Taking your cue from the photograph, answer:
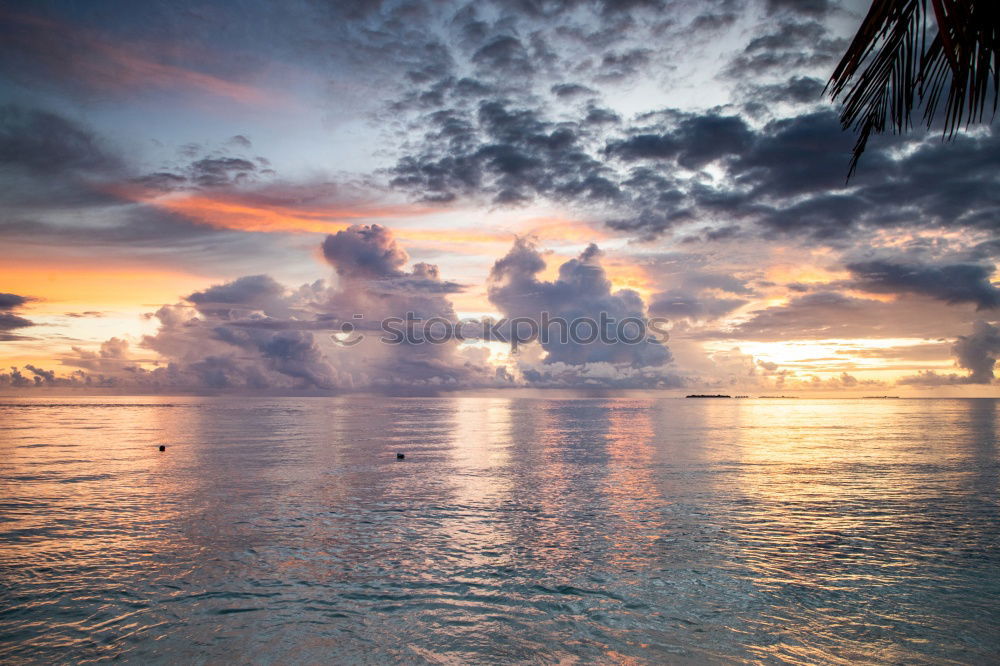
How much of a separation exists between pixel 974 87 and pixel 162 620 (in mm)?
14241

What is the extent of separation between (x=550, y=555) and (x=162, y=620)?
29.8 feet

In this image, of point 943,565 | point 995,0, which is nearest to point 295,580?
point 995,0

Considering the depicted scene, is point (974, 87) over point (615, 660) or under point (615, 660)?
over

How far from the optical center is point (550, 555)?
15758mm

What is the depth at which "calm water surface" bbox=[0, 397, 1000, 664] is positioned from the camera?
1029cm

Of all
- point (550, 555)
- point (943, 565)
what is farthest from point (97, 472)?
point (943, 565)

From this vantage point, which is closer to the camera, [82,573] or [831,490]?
[82,573]

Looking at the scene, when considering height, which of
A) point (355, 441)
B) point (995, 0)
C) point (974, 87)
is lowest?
point (355, 441)

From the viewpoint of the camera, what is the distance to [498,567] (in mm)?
14695

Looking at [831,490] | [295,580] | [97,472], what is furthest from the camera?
[97,472]

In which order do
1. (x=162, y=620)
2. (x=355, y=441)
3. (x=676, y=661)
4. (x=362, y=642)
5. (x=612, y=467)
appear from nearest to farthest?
(x=676, y=661) < (x=362, y=642) < (x=162, y=620) < (x=612, y=467) < (x=355, y=441)

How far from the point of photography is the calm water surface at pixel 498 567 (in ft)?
33.8

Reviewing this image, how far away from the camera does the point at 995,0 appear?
393 cm

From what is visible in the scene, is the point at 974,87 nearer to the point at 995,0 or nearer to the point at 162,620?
the point at 995,0
